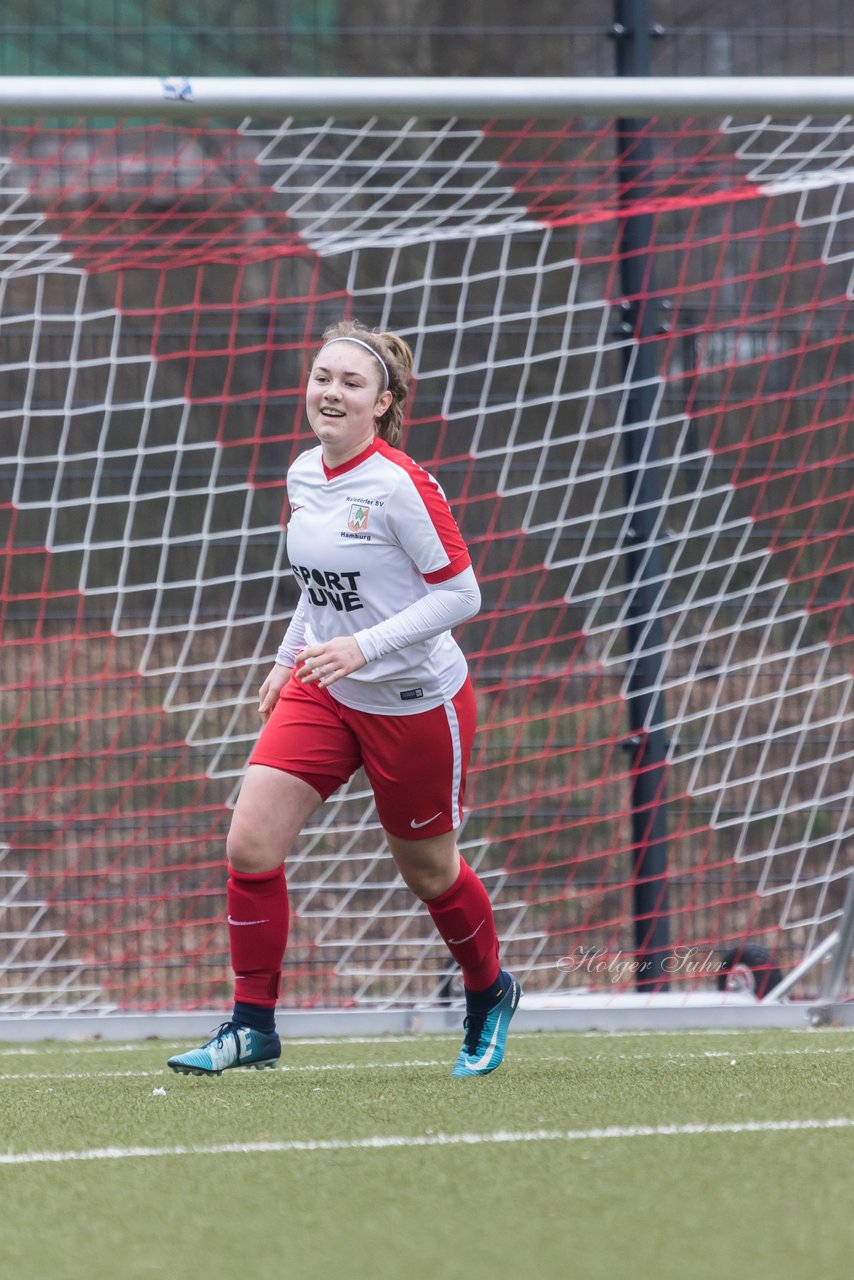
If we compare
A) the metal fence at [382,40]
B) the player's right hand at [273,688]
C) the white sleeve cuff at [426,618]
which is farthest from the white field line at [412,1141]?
the metal fence at [382,40]

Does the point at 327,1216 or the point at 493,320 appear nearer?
the point at 327,1216

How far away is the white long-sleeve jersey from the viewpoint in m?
3.42

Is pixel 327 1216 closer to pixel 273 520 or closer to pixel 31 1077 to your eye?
pixel 31 1077

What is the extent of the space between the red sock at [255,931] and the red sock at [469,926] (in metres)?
0.36

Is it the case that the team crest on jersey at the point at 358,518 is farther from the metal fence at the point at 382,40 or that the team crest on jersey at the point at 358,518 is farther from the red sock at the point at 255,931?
the metal fence at the point at 382,40

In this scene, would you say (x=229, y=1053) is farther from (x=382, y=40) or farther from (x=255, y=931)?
(x=382, y=40)

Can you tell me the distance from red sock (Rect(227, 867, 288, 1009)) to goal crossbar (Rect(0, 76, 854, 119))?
6.84 feet

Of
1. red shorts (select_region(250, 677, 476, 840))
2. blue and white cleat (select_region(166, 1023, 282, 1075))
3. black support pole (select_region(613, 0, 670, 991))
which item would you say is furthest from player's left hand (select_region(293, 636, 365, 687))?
black support pole (select_region(613, 0, 670, 991))

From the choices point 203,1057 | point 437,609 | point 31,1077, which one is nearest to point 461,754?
point 437,609

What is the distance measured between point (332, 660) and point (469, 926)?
30.1 inches

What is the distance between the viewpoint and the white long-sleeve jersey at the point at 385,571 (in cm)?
342

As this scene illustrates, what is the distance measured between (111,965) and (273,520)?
5.56ft

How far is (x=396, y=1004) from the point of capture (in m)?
5.55

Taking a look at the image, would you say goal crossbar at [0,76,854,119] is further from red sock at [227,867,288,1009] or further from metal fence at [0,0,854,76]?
red sock at [227,867,288,1009]
